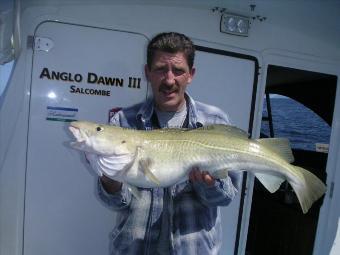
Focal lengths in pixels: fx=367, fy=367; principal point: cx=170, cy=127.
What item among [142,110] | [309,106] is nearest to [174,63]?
[142,110]

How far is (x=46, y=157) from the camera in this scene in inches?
124

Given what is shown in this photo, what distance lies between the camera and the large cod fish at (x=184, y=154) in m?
2.03

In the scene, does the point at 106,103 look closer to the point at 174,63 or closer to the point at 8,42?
the point at 8,42

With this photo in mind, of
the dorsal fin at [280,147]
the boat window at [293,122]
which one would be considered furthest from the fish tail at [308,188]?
the boat window at [293,122]

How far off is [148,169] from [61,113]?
55.6 inches

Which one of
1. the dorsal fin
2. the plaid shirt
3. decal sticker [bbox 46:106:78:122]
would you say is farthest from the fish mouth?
decal sticker [bbox 46:106:78:122]

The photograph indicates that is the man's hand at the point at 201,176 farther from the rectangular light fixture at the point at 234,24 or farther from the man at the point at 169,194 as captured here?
the rectangular light fixture at the point at 234,24

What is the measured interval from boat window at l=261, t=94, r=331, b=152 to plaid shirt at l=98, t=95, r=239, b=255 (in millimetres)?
3687

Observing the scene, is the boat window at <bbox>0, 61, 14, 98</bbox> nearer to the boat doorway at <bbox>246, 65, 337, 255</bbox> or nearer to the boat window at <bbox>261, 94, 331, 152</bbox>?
the boat doorway at <bbox>246, 65, 337, 255</bbox>

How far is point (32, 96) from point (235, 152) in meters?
1.82

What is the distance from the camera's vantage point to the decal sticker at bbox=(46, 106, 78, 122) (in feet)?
10.3

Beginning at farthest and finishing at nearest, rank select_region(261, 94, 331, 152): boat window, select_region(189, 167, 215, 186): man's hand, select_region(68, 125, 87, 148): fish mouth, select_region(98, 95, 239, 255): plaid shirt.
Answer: select_region(261, 94, 331, 152): boat window → select_region(98, 95, 239, 255): plaid shirt → select_region(189, 167, 215, 186): man's hand → select_region(68, 125, 87, 148): fish mouth

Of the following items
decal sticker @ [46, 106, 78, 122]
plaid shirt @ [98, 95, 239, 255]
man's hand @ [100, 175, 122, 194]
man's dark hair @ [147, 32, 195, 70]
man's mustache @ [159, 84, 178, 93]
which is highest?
man's dark hair @ [147, 32, 195, 70]

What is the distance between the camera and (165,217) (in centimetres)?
240
